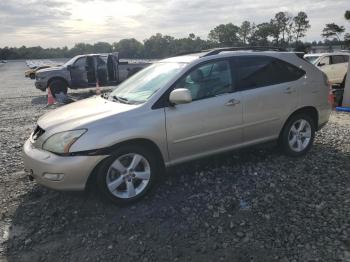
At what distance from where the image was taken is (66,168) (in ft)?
12.7

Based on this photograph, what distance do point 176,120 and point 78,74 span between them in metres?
11.9

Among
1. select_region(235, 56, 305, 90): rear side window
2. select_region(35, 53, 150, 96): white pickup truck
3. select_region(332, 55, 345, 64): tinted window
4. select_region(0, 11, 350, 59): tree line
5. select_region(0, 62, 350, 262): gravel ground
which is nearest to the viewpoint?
select_region(0, 62, 350, 262): gravel ground

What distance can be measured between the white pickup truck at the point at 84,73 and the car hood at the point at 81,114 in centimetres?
1077

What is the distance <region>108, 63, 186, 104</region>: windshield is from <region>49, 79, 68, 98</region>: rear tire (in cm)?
1051

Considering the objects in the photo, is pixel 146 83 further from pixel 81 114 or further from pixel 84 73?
pixel 84 73

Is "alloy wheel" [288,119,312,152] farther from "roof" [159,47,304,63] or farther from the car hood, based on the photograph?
the car hood

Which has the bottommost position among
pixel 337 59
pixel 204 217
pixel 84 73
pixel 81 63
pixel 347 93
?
pixel 204 217

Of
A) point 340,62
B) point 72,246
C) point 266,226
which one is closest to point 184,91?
point 266,226

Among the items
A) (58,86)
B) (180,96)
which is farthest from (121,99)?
(58,86)

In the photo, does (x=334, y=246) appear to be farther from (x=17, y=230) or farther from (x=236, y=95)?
(x=17, y=230)

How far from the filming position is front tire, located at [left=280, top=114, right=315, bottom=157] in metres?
5.45

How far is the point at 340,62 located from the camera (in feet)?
44.2

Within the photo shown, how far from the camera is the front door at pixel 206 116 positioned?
14.5 ft

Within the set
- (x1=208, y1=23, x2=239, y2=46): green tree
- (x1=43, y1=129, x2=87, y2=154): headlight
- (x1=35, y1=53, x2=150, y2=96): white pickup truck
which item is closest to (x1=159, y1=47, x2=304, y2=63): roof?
(x1=43, y1=129, x2=87, y2=154): headlight
